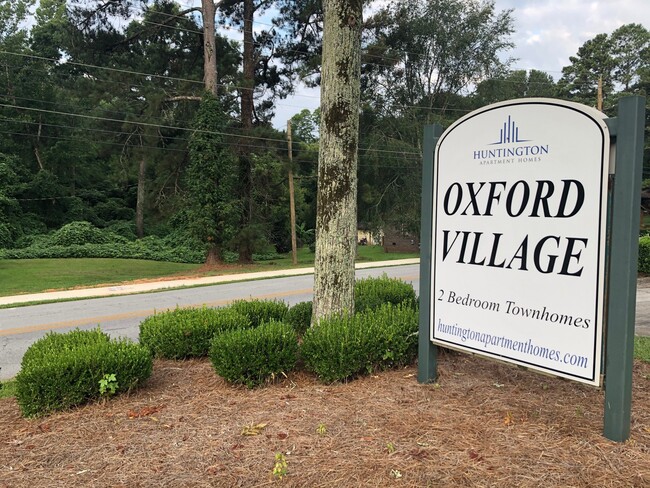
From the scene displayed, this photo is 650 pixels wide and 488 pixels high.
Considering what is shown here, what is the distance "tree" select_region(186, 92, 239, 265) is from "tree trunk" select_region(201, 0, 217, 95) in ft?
2.30

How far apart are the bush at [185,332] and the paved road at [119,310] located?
204cm

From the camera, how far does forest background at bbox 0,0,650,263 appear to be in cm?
2166

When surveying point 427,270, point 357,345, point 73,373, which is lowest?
point 73,373

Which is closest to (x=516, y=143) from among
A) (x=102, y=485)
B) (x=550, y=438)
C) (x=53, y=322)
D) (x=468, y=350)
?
(x=468, y=350)

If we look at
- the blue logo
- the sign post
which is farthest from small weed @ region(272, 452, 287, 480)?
the blue logo

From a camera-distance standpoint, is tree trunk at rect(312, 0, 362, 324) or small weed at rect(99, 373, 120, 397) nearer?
small weed at rect(99, 373, 120, 397)

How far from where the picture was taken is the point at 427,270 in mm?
3914

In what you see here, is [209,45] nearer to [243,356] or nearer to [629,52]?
[243,356]

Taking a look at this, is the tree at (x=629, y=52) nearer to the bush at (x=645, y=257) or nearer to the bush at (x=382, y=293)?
the bush at (x=645, y=257)

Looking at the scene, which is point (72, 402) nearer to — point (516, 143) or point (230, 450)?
point (230, 450)

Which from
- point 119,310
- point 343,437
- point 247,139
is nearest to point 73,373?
point 343,437

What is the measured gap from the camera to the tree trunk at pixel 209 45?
21.1 m

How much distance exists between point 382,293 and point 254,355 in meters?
2.33

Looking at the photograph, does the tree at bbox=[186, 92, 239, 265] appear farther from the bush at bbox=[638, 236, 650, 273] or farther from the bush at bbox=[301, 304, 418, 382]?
the bush at bbox=[301, 304, 418, 382]
